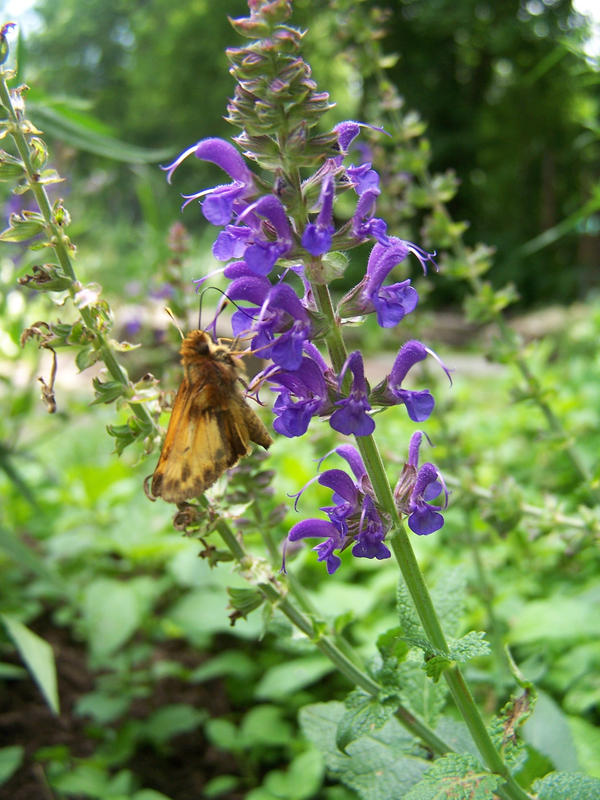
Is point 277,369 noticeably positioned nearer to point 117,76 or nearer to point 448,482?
point 448,482

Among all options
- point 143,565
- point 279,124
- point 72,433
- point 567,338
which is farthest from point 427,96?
point 279,124

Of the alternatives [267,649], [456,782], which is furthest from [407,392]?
[267,649]

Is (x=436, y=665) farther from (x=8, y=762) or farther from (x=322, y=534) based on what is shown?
(x=8, y=762)

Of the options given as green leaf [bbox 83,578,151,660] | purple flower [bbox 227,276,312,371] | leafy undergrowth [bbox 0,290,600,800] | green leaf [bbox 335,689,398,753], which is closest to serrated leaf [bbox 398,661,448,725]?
leafy undergrowth [bbox 0,290,600,800]

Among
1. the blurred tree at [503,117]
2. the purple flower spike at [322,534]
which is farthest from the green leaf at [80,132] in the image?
the blurred tree at [503,117]

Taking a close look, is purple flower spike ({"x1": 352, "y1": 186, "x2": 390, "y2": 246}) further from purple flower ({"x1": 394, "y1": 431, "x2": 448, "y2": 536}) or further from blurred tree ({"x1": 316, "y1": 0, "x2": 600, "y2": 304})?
blurred tree ({"x1": 316, "y1": 0, "x2": 600, "y2": 304})
